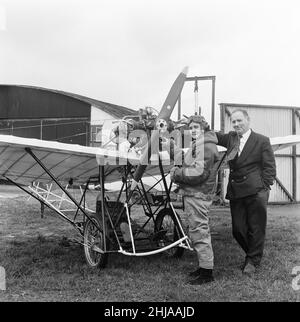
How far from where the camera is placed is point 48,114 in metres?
28.4

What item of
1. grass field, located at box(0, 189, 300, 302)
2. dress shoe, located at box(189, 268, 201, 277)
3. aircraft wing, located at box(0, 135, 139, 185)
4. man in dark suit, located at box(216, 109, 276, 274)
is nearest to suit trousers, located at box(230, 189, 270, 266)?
man in dark suit, located at box(216, 109, 276, 274)

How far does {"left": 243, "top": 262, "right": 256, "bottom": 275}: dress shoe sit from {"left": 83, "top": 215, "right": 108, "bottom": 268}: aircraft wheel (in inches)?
73.5

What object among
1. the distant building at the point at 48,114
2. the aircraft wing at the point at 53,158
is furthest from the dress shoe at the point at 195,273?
the distant building at the point at 48,114

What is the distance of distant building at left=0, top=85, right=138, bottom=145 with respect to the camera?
88.4 feet

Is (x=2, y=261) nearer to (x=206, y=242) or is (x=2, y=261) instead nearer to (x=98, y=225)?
(x=98, y=225)

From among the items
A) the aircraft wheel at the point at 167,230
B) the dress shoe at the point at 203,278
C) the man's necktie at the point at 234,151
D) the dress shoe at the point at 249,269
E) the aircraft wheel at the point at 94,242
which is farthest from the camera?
the aircraft wheel at the point at 167,230

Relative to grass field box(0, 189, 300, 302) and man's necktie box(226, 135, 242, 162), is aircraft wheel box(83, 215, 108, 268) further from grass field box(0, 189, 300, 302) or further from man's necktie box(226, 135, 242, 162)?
man's necktie box(226, 135, 242, 162)

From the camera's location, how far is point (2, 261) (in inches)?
241

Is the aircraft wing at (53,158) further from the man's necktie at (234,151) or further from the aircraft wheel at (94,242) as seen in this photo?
the man's necktie at (234,151)

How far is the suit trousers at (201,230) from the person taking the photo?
4840 millimetres

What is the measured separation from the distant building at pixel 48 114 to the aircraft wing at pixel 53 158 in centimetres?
1968

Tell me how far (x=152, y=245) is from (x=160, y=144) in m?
1.83
